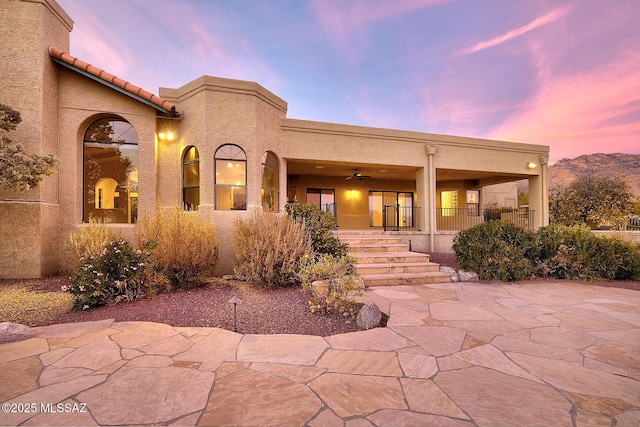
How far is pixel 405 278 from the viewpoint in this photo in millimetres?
6180

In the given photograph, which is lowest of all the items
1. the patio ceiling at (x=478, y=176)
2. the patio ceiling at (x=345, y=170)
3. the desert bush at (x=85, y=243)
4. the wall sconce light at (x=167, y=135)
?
the desert bush at (x=85, y=243)

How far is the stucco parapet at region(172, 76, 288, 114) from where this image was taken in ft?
25.0

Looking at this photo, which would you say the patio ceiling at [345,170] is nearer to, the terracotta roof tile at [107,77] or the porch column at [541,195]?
the terracotta roof tile at [107,77]

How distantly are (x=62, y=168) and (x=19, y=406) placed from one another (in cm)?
774

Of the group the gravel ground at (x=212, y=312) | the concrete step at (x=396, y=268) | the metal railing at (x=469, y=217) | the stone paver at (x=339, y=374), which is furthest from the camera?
the metal railing at (x=469, y=217)

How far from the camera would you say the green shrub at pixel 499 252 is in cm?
629

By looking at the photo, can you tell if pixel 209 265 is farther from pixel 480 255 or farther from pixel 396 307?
pixel 480 255

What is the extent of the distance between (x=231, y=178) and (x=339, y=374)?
6842 mm

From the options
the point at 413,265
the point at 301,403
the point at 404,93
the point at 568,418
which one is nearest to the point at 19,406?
the point at 301,403

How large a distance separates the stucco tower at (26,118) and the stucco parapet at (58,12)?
0.08 ft

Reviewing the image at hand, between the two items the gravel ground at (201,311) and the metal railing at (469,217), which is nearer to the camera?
the gravel ground at (201,311)

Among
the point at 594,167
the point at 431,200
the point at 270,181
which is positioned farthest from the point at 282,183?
the point at 594,167

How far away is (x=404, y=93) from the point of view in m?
15.2

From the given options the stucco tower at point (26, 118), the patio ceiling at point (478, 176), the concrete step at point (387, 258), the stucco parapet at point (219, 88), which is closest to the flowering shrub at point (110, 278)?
the stucco tower at point (26, 118)
